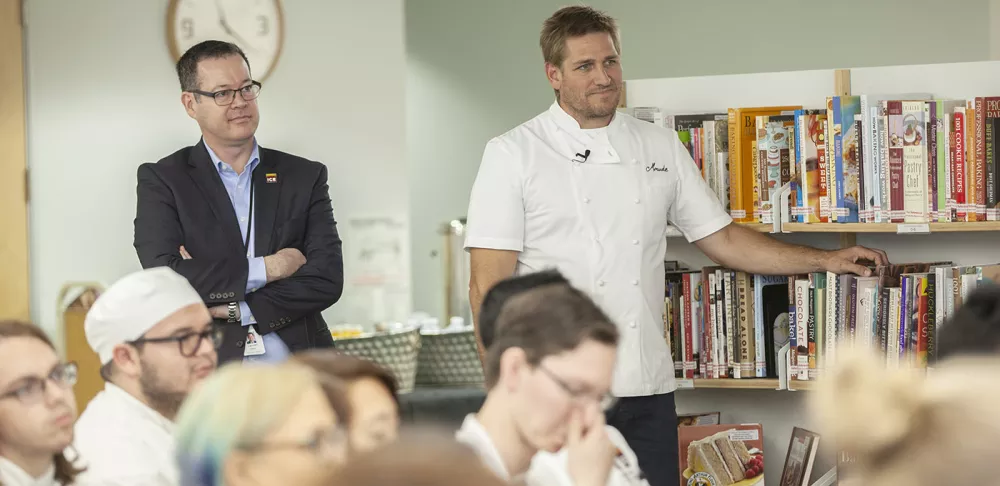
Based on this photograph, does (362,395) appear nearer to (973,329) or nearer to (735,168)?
(973,329)

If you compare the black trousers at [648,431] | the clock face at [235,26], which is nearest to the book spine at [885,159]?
the black trousers at [648,431]

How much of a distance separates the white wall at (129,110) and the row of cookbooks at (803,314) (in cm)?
255

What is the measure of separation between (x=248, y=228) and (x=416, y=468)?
2579 mm

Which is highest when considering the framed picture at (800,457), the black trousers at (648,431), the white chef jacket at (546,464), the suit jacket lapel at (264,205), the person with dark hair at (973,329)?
the suit jacket lapel at (264,205)

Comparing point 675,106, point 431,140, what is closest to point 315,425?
point 675,106

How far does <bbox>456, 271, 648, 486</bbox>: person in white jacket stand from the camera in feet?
6.12

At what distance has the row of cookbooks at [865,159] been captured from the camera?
3.34 meters

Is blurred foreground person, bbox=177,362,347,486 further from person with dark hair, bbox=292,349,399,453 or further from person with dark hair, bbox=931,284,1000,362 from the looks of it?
person with dark hair, bbox=931,284,1000,362

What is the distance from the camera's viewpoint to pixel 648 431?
3.19m

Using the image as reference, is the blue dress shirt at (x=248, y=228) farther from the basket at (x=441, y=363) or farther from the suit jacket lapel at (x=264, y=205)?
the basket at (x=441, y=363)

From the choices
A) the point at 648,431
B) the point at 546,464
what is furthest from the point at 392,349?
the point at 546,464

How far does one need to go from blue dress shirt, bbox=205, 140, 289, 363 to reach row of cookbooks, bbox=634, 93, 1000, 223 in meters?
1.44

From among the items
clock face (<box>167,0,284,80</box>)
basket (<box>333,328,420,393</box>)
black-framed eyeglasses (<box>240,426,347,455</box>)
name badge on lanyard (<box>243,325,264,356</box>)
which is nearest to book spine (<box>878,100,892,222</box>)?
name badge on lanyard (<box>243,325,264,356</box>)

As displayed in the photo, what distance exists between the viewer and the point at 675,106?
390 centimetres
